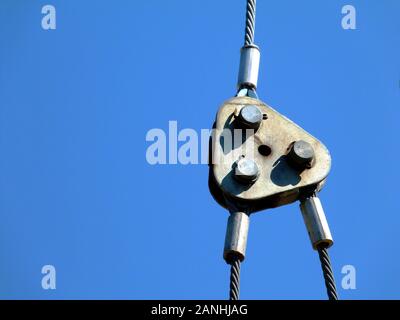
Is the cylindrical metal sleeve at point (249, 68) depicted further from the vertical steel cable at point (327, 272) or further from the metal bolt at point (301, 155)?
the vertical steel cable at point (327, 272)

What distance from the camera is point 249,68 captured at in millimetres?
13297

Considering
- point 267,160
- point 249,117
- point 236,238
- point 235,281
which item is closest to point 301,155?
point 267,160

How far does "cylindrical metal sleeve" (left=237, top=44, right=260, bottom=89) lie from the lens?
13258 mm

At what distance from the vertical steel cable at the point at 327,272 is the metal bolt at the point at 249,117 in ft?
2.63

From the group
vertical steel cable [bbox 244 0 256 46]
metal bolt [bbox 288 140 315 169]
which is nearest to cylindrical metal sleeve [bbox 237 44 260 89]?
vertical steel cable [bbox 244 0 256 46]

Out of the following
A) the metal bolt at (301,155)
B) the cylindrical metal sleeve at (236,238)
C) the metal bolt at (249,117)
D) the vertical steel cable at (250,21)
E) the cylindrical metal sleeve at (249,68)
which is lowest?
the cylindrical metal sleeve at (236,238)

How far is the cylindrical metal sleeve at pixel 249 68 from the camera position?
13258 millimetres

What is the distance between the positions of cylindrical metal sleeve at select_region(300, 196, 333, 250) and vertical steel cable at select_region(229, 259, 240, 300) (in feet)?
1.52

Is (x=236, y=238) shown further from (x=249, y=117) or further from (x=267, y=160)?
(x=249, y=117)

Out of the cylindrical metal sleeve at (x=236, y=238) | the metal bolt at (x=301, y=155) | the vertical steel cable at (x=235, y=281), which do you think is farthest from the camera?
the metal bolt at (x=301, y=155)

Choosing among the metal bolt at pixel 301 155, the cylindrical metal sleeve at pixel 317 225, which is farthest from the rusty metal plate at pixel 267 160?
the cylindrical metal sleeve at pixel 317 225
